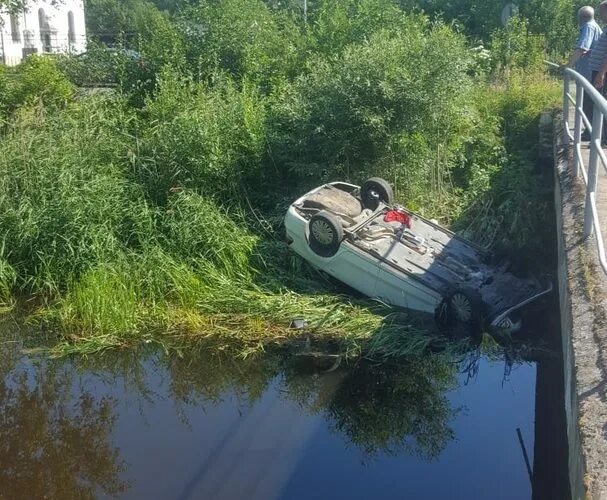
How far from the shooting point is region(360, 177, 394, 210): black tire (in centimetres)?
966

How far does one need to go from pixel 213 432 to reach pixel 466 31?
1658cm

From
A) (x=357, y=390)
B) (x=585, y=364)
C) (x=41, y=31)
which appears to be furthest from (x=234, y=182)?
(x=41, y=31)

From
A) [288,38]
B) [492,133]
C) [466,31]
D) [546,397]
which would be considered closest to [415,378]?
[546,397]

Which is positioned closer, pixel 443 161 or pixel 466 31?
pixel 443 161

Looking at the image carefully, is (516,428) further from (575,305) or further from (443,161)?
(443,161)

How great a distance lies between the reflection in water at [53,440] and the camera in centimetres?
578

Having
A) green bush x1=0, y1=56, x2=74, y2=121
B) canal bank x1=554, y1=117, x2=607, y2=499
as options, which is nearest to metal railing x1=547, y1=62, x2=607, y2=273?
canal bank x1=554, y1=117, x2=607, y2=499

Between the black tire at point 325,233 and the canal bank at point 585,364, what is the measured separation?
288 centimetres

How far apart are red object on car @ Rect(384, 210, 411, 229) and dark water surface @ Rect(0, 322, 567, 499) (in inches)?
78.2

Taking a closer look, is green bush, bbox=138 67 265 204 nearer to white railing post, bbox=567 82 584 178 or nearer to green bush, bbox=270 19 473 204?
green bush, bbox=270 19 473 204

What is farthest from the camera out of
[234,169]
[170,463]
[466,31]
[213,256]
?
[466,31]

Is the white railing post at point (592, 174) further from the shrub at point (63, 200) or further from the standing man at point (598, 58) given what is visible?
the shrub at point (63, 200)

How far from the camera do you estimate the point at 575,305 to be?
4711 millimetres

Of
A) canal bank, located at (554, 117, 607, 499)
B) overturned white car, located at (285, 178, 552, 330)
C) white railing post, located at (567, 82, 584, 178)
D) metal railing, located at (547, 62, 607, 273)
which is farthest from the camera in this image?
overturned white car, located at (285, 178, 552, 330)
